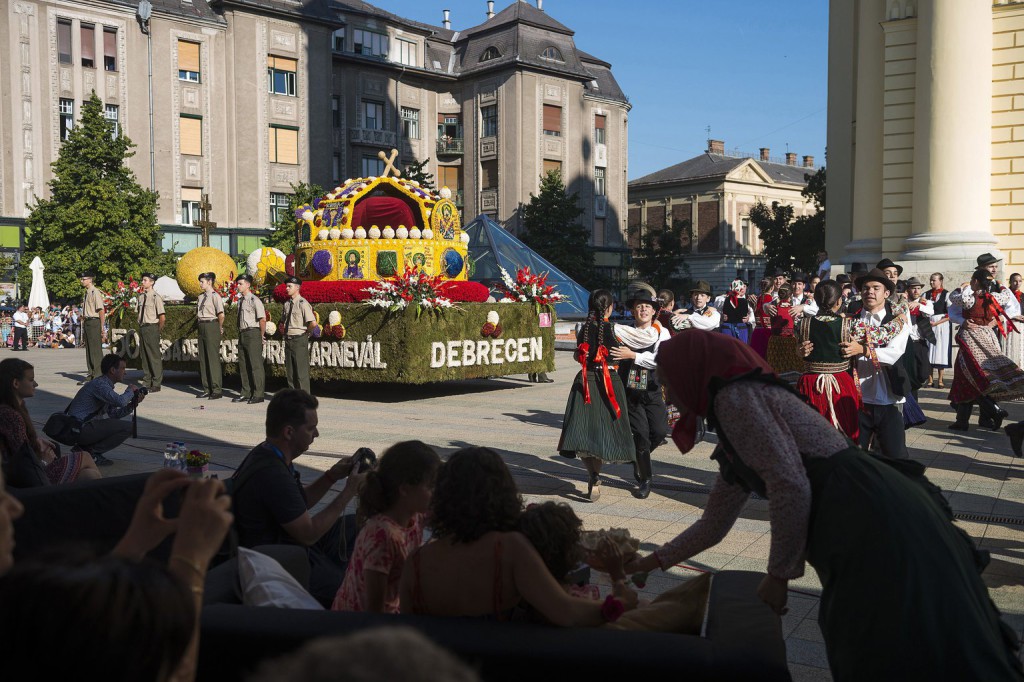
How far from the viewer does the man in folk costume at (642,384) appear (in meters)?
8.28

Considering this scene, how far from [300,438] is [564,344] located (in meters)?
26.5

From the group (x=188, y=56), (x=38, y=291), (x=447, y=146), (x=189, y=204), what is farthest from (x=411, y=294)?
(x=447, y=146)

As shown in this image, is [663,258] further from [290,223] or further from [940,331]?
[940,331]

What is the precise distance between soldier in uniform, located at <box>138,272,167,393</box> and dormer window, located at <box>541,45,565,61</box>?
41.7 metres

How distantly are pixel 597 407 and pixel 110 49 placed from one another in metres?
41.2

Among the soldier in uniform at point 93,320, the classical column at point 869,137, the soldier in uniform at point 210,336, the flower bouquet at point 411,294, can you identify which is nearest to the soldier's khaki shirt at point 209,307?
the soldier in uniform at point 210,336

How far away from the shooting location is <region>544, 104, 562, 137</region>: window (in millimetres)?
55594

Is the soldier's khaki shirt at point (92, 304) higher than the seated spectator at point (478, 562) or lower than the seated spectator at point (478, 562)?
higher

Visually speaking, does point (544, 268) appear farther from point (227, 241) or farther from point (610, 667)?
point (610, 667)

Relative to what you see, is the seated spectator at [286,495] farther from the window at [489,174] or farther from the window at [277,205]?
the window at [489,174]

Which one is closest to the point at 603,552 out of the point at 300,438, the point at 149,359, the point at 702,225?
the point at 300,438

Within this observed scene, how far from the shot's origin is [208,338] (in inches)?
648

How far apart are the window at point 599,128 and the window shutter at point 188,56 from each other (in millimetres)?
24105

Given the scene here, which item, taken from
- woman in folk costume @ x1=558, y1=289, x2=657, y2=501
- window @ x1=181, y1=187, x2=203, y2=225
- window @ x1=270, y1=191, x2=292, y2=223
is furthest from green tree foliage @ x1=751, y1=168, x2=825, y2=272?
woman in folk costume @ x1=558, y1=289, x2=657, y2=501
